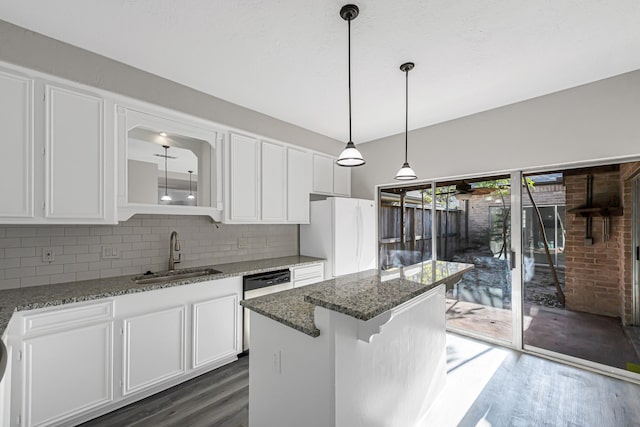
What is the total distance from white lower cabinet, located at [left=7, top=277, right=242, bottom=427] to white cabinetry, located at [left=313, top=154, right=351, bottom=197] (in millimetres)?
1931

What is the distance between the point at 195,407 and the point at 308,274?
1.71 m

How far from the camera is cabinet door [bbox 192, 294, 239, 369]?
253 centimetres

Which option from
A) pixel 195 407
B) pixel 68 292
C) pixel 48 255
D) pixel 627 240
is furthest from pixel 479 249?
pixel 48 255

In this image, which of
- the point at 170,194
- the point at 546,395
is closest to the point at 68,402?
the point at 170,194

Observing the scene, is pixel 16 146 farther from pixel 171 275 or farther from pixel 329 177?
pixel 329 177

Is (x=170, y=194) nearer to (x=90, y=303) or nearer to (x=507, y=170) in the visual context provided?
(x=90, y=303)

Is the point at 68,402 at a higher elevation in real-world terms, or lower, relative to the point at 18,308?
lower

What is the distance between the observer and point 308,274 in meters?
3.48

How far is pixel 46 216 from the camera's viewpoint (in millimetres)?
2025

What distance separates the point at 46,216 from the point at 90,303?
70 centimetres

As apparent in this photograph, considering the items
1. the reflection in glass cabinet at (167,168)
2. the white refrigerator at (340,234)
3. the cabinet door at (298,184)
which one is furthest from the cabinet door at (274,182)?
the reflection in glass cabinet at (167,168)

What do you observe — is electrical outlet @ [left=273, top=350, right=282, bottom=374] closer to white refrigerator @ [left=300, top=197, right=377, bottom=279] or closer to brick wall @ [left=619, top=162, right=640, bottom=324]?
white refrigerator @ [left=300, top=197, right=377, bottom=279]

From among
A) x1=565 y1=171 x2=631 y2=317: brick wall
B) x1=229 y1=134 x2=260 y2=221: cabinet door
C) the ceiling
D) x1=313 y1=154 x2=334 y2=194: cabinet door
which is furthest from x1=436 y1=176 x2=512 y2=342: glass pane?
x1=229 y1=134 x2=260 y2=221: cabinet door

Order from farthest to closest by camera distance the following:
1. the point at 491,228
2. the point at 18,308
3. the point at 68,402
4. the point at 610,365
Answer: the point at 491,228 → the point at 610,365 → the point at 68,402 → the point at 18,308
